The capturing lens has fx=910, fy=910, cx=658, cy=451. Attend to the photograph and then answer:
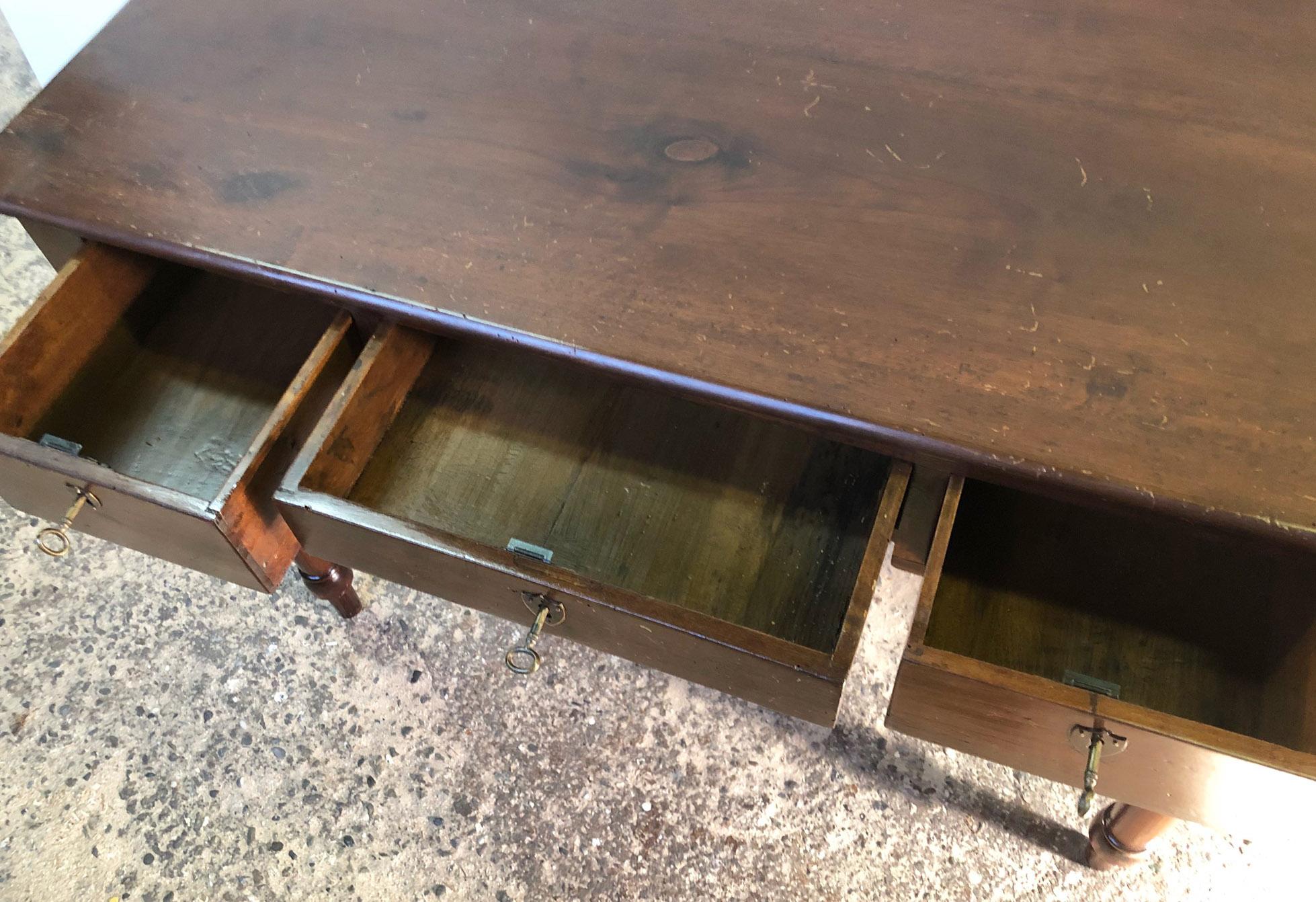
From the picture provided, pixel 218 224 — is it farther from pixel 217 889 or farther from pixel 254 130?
pixel 217 889

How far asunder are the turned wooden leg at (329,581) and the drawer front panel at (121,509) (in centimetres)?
18

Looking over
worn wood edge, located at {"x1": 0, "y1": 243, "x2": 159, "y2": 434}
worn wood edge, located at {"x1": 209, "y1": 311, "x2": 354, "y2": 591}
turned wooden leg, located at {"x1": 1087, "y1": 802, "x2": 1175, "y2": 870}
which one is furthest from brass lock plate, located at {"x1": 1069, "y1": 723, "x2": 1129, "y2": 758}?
worn wood edge, located at {"x1": 0, "y1": 243, "x2": 159, "y2": 434}

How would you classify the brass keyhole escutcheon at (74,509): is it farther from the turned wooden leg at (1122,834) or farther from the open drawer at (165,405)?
the turned wooden leg at (1122,834)

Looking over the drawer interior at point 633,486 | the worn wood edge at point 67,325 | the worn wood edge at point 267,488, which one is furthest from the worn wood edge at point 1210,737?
the worn wood edge at point 67,325

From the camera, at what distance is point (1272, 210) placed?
2.40 feet

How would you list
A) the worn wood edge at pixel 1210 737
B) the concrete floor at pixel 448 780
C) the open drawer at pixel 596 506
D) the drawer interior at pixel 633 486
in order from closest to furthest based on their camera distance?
the worn wood edge at pixel 1210 737, the open drawer at pixel 596 506, the drawer interior at pixel 633 486, the concrete floor at pixel 448 780

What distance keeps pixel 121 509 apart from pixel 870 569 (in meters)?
0.61

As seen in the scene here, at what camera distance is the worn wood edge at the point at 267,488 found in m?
0.73

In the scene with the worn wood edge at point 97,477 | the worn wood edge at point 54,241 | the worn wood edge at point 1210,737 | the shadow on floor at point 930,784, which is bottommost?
the shadow on floor at point 930,784

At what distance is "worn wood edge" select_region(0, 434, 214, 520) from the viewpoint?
2.35 feet

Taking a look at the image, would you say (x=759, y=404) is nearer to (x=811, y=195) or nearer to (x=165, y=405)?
(x=811, y=195)

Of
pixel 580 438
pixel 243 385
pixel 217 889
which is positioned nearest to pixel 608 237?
pixel 580 438

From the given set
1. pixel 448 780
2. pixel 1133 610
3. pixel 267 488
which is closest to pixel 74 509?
pixel 267 488

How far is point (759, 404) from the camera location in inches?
26.2
